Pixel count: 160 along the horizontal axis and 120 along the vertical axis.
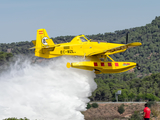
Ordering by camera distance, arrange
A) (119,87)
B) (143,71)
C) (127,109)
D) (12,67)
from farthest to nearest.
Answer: (143,71)
(119,87)
(127,109)
(12,67)

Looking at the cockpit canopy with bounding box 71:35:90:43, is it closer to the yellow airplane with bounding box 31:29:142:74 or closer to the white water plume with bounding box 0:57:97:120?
the yellow airplane with bounding box 31:29:142:74

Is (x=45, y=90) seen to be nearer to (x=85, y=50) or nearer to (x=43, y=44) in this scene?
(x=43, y=44)

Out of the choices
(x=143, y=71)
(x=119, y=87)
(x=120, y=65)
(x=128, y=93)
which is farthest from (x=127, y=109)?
(x=143, y=71)

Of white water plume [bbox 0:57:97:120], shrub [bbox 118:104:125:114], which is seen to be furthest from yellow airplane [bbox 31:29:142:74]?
shrub [bbox 118:104:125:114]

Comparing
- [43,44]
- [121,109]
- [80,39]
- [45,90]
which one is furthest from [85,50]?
[121,109]

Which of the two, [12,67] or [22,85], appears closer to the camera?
[22,85]

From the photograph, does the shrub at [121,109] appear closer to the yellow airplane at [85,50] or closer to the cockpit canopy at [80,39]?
the yellow airplane at [85,50]

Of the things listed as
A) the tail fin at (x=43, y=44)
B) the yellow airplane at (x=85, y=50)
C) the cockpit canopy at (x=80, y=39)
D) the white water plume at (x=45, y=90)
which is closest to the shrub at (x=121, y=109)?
the yellow airplane at (x=85, y=50)

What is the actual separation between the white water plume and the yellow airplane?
1004 millimetres

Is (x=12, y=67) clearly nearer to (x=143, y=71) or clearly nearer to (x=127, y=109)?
(x=127, y=109)

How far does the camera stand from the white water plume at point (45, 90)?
2755 cm

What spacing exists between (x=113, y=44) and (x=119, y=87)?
236 feet

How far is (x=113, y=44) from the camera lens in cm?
2884

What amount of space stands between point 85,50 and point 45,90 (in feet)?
16.6
